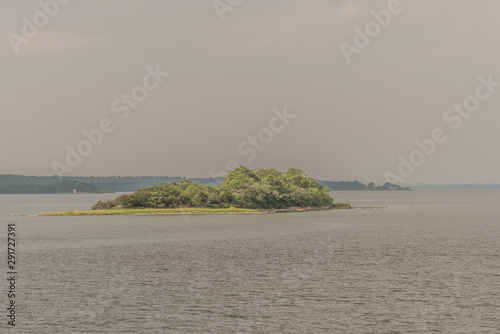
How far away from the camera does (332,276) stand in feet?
226

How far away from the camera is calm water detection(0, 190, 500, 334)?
45.6 m

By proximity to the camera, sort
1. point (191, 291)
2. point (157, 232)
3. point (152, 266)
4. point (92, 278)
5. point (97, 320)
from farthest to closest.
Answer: point (157, 232) → point (152, 266) → point (92, 278) → point (191, 291) → point (97, 320)

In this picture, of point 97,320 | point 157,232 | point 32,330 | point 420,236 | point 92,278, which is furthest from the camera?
point 157,232

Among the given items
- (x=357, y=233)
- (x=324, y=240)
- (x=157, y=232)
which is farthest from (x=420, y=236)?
(x=157, y=232)

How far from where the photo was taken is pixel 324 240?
4626 inches

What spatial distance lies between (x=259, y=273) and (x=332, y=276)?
28.3ft

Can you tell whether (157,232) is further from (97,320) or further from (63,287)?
(97,320)

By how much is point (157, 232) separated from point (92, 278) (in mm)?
72974

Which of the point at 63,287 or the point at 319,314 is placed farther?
the point at 63,287

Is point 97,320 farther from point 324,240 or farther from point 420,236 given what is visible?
point 420,236

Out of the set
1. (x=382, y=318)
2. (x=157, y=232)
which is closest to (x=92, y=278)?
(x=382, y=318)

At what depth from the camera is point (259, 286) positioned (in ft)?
202

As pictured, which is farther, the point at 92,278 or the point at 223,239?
A: the point at 223,239

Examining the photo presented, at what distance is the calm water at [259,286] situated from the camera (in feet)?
150
